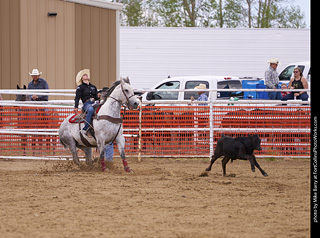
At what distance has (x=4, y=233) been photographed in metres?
→ 6.70

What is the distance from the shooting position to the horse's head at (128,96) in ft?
40.8

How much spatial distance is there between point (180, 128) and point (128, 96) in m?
3.75

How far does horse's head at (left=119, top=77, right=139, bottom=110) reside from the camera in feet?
40.8

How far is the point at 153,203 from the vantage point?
28.3ft

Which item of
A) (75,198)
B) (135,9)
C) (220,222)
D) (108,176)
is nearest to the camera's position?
(220,222)

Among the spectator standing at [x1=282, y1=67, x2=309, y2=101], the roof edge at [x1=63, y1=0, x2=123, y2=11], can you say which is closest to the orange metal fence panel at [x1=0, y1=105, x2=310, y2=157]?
the spectator standing at [x1=282, y1=67, x2=309, y2=101]

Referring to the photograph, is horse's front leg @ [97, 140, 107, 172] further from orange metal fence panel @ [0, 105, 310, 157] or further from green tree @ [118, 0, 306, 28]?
green tree @ [118, 0, 306, 28]

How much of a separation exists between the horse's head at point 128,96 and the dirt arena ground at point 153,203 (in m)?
1.28

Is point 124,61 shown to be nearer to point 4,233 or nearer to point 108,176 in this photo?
point 108,176

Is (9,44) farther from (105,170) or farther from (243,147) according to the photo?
(243,147)

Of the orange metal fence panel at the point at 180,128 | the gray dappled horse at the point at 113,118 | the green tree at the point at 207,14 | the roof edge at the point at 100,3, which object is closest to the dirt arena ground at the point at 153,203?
the gray dappled horse at the point at 113,118

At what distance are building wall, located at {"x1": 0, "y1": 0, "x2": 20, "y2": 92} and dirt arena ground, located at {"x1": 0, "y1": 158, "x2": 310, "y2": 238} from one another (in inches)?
264
